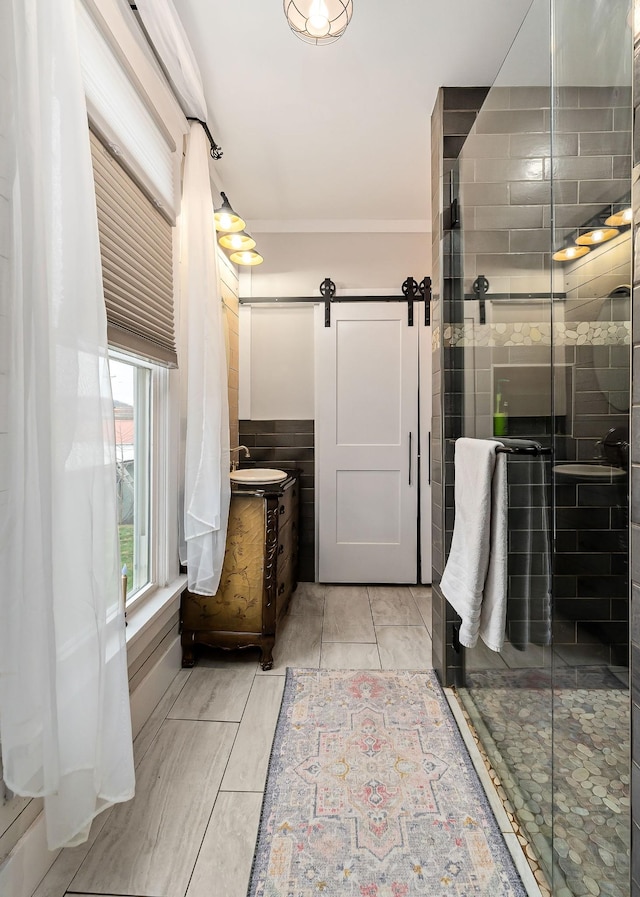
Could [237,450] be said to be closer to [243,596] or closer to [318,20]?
[243,596]

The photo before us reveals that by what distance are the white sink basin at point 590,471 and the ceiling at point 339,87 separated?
1745 millimetres

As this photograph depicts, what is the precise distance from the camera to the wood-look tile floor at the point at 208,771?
45.5 inches

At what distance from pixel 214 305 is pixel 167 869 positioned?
196 cm

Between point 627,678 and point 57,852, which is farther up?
point 627,678

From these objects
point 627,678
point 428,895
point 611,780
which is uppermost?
point 627,678

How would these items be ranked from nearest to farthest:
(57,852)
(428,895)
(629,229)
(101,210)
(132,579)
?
(629,229)
(428,895)
(57,852)
(101,210)
(132,579)

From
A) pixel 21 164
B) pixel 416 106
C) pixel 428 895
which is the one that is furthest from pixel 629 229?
pixel 416 106

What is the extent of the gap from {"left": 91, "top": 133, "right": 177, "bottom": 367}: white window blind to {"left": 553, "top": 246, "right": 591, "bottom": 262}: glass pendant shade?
1.26 meters

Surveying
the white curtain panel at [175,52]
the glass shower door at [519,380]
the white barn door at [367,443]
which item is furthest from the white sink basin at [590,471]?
the white barn door at [367,443]

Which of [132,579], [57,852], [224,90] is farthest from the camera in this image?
[224,90]

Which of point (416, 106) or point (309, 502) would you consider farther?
point (309, 502)

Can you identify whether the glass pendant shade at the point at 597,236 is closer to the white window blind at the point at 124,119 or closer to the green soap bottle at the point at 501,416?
the green soap bottle at the point at 501,416

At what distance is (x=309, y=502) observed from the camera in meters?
3.47

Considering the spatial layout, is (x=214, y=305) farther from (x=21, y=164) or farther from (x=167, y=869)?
(x=167, y=869)
